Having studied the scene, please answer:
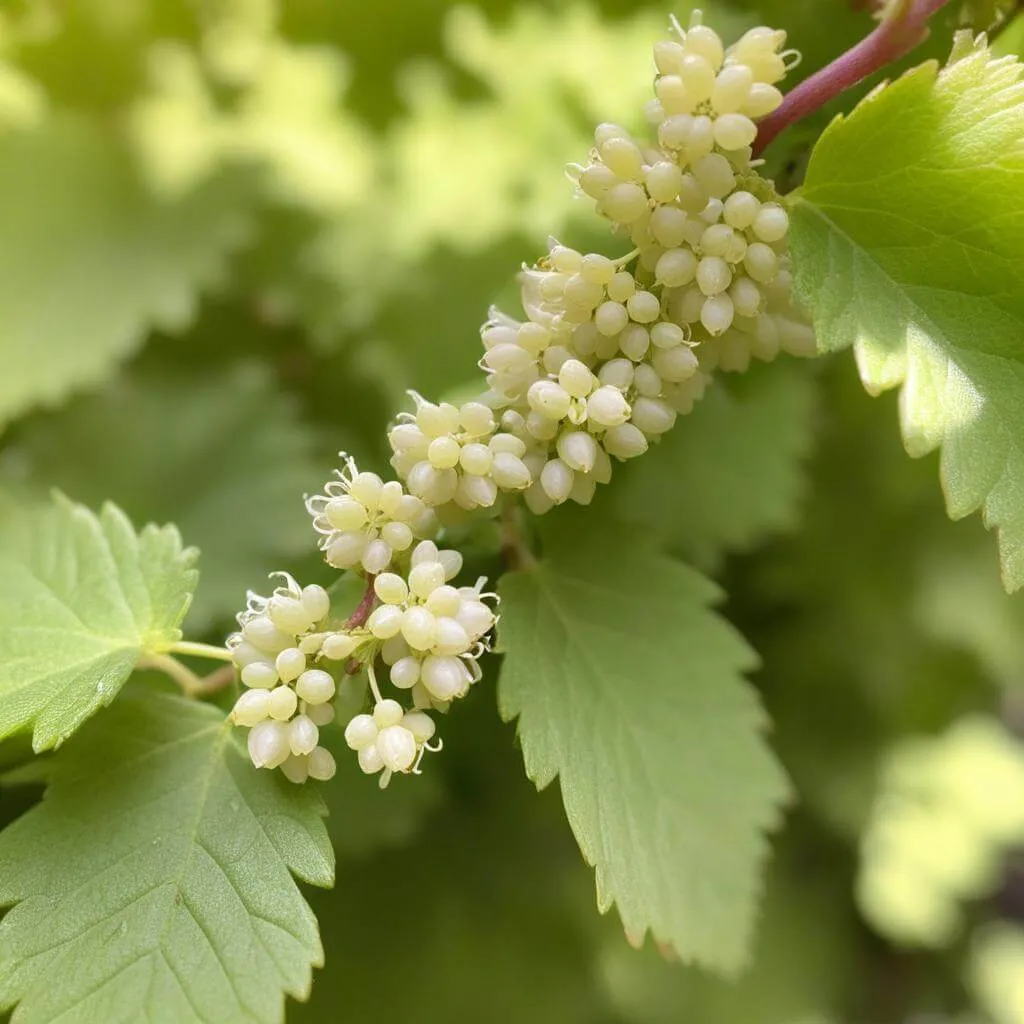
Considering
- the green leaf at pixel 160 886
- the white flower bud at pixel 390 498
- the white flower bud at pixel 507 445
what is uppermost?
the white flower bud at pixel 390 498

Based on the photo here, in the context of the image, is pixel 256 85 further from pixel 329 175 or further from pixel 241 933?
pixel 241 933

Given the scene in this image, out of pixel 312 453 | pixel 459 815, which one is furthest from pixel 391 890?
pixel 312 453

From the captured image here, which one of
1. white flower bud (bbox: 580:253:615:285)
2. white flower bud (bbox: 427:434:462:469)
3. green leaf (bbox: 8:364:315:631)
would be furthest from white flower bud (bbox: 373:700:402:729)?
green leaf (bbox: 8:364:315:631)

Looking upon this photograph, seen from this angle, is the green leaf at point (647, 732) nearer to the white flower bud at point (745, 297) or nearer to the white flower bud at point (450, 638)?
the white flower bud at point (450, 638)

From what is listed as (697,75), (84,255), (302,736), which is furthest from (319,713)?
(84,255)

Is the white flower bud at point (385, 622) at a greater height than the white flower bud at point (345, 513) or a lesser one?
lesser

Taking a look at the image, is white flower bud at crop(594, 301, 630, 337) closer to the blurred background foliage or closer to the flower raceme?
the flower raceme

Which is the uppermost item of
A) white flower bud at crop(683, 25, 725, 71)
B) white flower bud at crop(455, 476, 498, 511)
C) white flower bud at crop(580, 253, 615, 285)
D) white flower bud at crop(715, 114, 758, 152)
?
white flower bud at crop(683, 25, 725, 71)

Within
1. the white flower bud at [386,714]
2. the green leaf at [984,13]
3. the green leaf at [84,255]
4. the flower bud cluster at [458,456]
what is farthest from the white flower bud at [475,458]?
the green leaf at [84,255]
